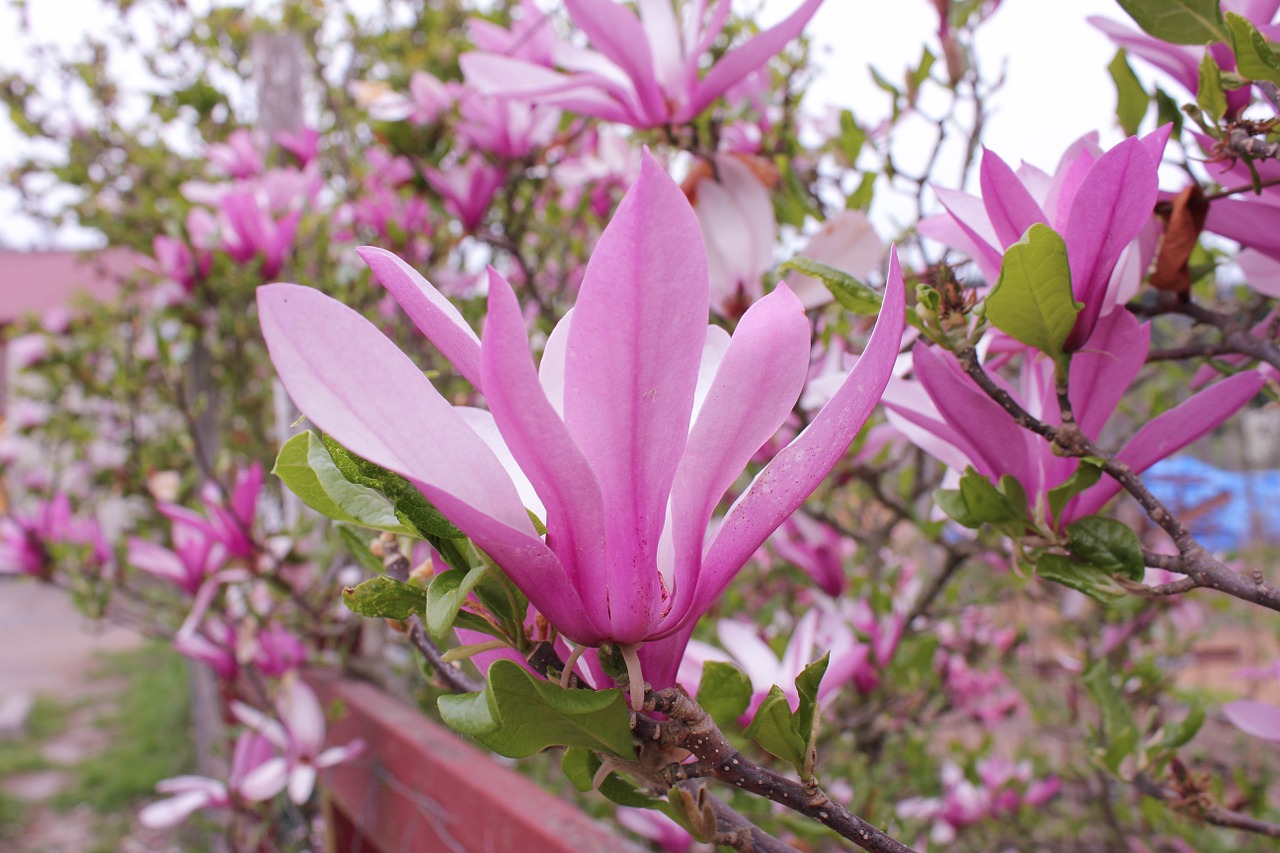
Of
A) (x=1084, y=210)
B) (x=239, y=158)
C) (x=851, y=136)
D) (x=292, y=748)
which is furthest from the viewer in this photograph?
(x=239, y=158)

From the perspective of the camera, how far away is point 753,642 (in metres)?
0.80

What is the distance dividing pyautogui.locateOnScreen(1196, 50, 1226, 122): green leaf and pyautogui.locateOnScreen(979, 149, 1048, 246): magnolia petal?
0.42 feet

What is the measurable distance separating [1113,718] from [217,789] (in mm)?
1247

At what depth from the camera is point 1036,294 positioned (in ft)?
1.28

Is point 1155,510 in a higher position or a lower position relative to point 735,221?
lower

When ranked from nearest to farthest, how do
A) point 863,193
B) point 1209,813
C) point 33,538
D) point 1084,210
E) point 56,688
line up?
point 1084,210 < point 1209,813 < point 863,193 < point 33,538 < point 56,688

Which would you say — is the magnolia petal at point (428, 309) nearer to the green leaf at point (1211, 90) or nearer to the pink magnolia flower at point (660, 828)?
the green leaf at point (1211, 90)

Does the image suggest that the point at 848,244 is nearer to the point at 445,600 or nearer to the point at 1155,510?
the point at 1155,510

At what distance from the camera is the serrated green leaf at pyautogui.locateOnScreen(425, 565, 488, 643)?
0.94 feet

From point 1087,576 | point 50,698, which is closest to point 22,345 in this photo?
point 1087,576

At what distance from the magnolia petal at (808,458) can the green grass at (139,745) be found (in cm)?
398

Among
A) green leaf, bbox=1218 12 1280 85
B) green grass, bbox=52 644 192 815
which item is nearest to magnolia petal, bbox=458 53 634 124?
green leaf, bbox=1218 12 1280 85

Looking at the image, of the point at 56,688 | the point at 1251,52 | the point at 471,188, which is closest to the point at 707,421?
the point at 1251,52

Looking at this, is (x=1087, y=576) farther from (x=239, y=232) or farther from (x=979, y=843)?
(x=979, y=843)
